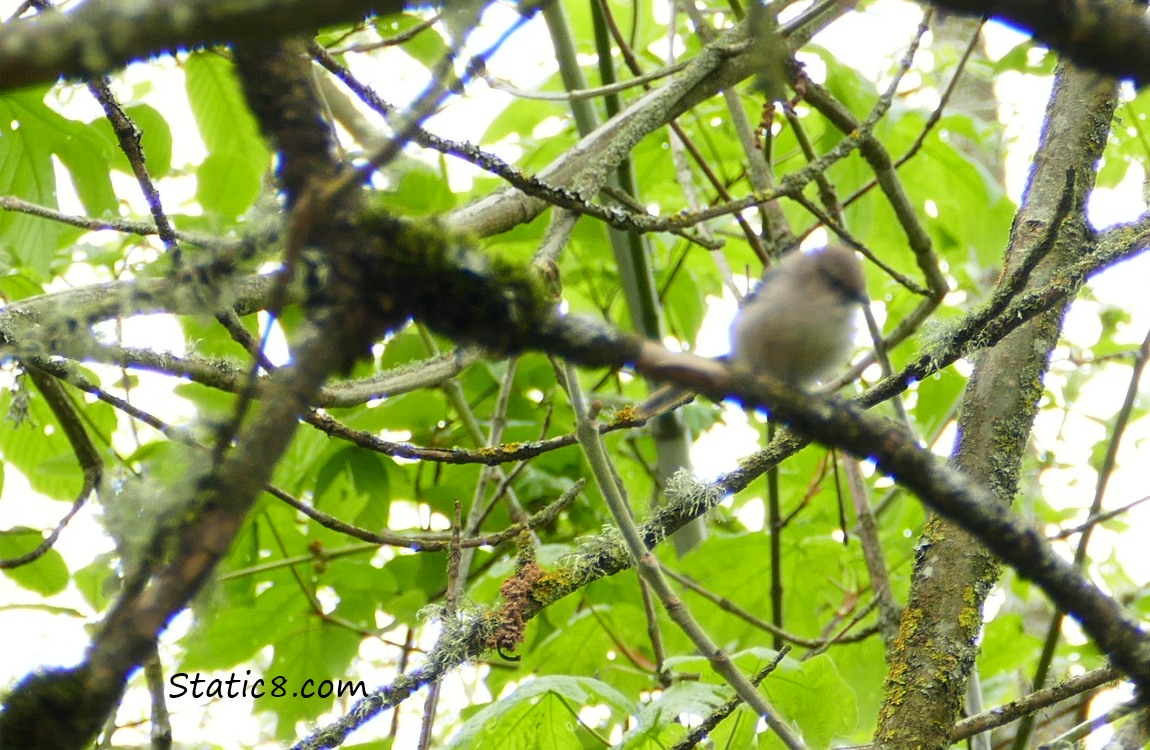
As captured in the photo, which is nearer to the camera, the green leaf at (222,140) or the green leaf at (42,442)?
the green leaf at (222,140)

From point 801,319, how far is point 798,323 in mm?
14

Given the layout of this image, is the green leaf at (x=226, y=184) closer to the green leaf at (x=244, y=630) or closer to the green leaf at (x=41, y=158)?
the green leaf at (x=41, y=158)

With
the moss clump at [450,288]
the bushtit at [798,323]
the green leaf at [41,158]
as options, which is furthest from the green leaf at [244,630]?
the moss clump at [450,288]

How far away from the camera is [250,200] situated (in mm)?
3553

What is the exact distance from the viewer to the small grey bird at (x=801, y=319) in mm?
2777

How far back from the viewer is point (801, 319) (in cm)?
276

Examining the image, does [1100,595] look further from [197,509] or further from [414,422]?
[414,422]

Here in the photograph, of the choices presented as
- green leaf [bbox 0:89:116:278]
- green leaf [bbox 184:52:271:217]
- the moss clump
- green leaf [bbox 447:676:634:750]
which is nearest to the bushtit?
green leaf [bbox 447:676:634:750]

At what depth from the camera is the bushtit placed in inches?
109

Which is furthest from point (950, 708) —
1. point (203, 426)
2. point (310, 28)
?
point (310, 28)

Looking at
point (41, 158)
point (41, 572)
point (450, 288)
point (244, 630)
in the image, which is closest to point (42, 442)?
point (41, 572)

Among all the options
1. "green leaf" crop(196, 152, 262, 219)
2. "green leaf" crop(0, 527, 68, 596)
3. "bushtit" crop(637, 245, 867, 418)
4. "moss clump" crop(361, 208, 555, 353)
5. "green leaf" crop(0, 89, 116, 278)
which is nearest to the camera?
"moss clump" crop(361, 208, 555, 353)

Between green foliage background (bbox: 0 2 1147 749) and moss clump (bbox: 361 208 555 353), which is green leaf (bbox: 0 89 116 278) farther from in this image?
moss clump (bbox: 361 208 555 353)

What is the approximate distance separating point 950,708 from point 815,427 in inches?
53.8
